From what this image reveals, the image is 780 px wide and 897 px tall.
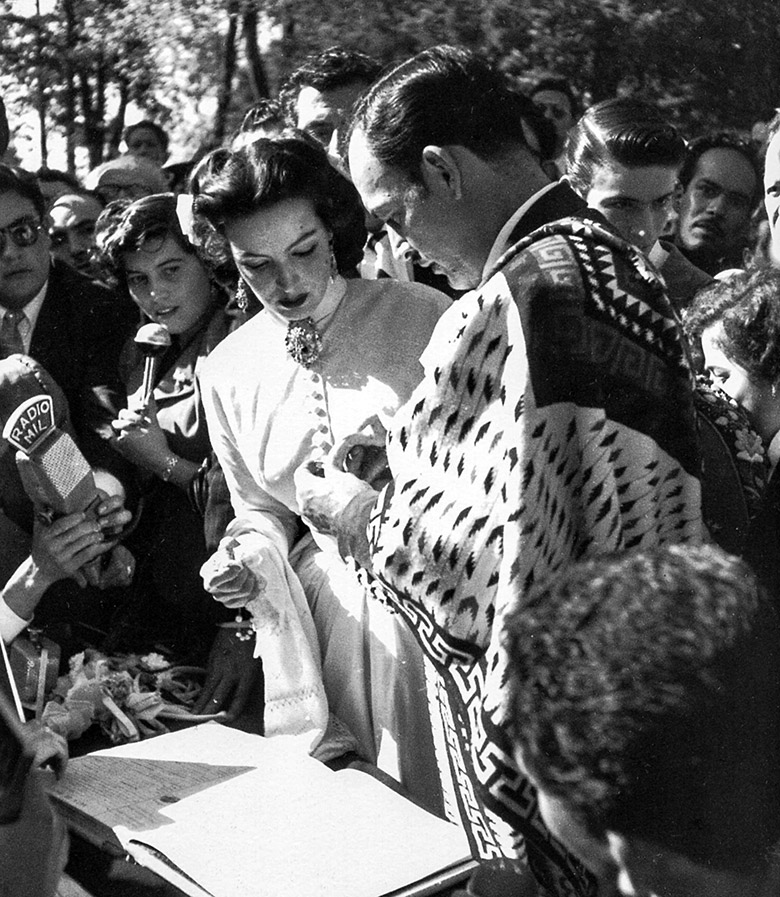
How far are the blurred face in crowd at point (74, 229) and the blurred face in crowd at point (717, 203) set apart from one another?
37.8 inches

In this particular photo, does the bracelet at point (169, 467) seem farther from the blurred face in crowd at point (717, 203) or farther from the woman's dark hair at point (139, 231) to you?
the blurred face in crowd at point (717, 203)

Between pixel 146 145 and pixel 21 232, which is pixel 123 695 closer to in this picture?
pixel 21 232

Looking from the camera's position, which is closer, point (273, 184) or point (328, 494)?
point (328, 494)

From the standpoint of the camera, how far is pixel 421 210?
63.0 inches

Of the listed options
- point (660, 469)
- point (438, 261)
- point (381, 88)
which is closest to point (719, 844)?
point (660, 469)

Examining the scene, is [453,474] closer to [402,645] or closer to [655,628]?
[655,628]

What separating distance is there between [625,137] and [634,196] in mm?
81

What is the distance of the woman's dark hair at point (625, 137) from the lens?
65.6 inches

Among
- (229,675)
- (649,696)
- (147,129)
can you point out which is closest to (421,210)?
(147,129)

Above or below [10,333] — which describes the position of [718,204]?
above

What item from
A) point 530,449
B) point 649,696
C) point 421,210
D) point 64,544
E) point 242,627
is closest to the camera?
point 649,696

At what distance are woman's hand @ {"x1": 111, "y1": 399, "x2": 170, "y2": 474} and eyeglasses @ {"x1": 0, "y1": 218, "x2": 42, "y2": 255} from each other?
35cm

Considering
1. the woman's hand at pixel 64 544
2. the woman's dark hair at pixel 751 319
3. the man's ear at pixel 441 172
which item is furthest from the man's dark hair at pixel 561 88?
the woman's hand at pixel 64 544

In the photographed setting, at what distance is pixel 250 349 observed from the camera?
2.18m
